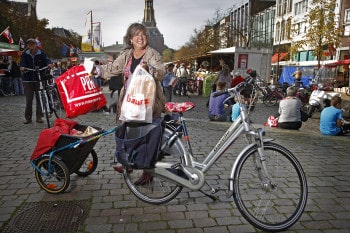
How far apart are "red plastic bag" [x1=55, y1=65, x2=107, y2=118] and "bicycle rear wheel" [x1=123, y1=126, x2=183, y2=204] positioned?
92cm

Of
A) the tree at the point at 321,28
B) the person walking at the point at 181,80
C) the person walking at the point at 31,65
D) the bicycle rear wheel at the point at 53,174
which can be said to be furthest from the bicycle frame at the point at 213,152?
the tree at the point at 321,28

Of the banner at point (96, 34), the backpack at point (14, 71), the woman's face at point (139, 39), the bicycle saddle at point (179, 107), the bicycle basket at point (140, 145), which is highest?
the banner at point (96, 34)

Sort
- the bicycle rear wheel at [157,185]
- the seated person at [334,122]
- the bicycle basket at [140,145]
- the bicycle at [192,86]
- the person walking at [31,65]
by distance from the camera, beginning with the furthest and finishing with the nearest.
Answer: the bicycle at [192,86]
the person walking at [31,65]
the seated person at [334,122]
the bicycle rear wheel at [157,185]
the bicycle basket at [140,145]

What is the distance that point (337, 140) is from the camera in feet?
23.2

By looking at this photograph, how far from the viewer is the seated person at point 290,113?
8.05 m

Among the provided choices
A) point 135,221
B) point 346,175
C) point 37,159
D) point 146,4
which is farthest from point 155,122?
point 146,4

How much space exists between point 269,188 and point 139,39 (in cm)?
229

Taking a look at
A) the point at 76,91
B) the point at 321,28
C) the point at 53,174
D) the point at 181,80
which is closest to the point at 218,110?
the point at 76,91

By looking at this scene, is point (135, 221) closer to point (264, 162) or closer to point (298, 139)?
point (264, 162)

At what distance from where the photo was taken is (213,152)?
3.38 meters

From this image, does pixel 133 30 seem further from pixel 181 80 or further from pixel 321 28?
pixel 321 28

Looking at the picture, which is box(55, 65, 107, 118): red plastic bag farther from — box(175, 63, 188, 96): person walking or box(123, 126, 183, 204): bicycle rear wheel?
box(175, 63, 188, 96): person walking

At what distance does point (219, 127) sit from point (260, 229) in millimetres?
Result: 5322

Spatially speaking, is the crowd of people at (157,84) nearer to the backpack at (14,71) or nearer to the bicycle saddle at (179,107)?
the backpack at (14,71)
